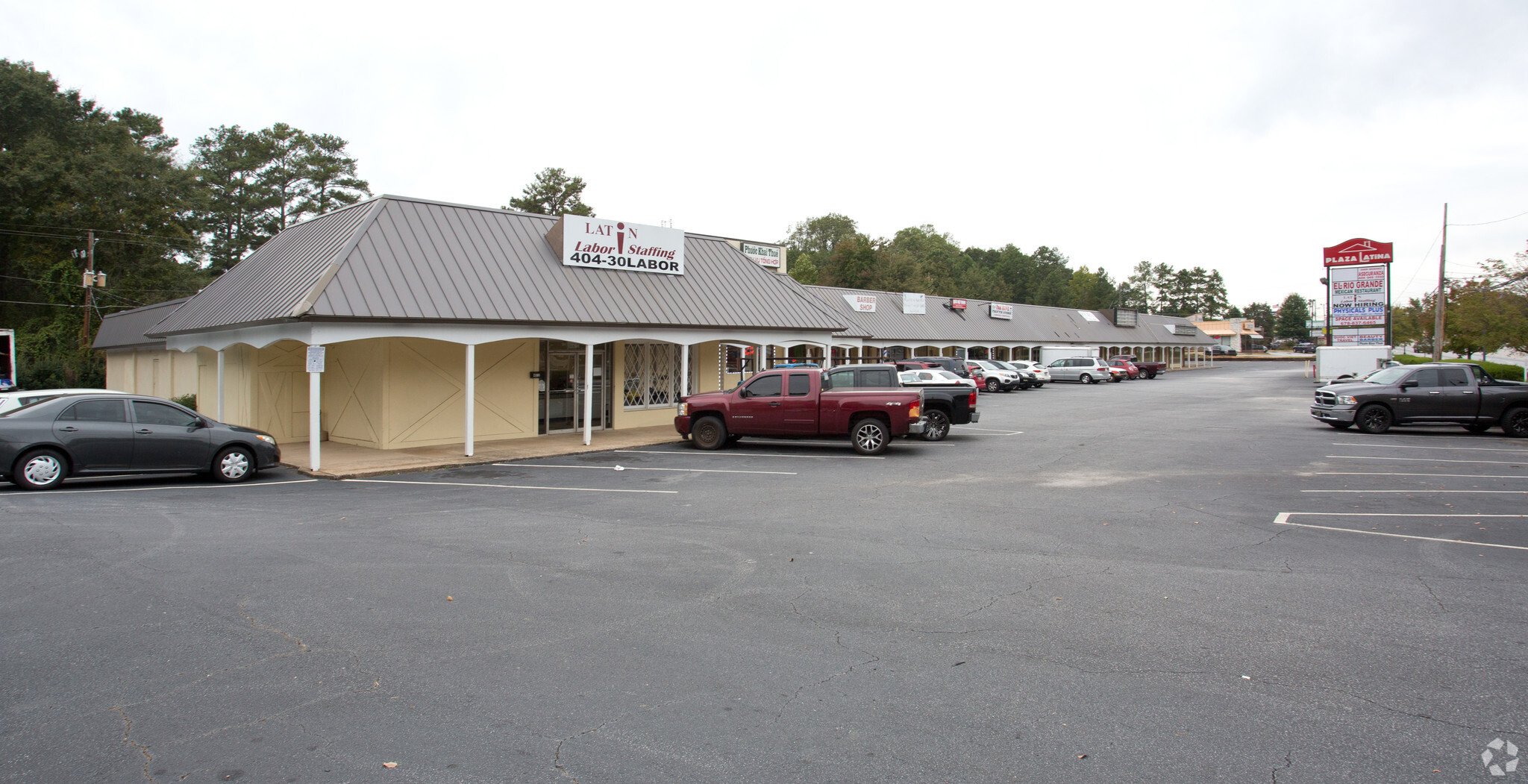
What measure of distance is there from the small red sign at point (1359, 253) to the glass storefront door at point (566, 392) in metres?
39.9

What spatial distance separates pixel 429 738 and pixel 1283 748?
166 inches

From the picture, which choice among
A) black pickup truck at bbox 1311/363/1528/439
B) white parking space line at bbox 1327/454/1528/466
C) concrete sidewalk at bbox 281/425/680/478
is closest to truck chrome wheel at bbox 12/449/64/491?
concrete sidewalk at bbox 281/425/680/478

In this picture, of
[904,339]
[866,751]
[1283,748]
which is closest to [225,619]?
[866,751]

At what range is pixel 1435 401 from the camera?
19.4m

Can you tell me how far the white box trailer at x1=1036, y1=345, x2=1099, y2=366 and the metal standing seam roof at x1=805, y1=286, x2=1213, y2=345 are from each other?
0.51 meters

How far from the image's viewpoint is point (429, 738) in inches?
158

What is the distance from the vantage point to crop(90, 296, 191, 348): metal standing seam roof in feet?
87.4

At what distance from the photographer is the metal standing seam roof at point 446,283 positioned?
1597 cm

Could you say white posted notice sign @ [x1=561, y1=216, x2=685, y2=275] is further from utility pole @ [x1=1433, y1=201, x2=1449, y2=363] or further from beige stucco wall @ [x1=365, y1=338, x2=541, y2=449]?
utility pole @ [x1=1433, y1=201, x2=1449, y2=363]

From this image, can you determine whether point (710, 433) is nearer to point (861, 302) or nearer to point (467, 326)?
point (467, 326)

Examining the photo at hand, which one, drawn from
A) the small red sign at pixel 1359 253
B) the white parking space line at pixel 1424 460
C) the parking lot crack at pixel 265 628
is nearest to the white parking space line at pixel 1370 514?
the white parking space line at pixel 1424 460

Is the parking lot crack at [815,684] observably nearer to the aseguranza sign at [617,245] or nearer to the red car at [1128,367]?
the aseguranza sign at [617,245]

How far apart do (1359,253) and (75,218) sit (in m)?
68.3

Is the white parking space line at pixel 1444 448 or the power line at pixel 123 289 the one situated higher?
the power line at pixel 123 289
